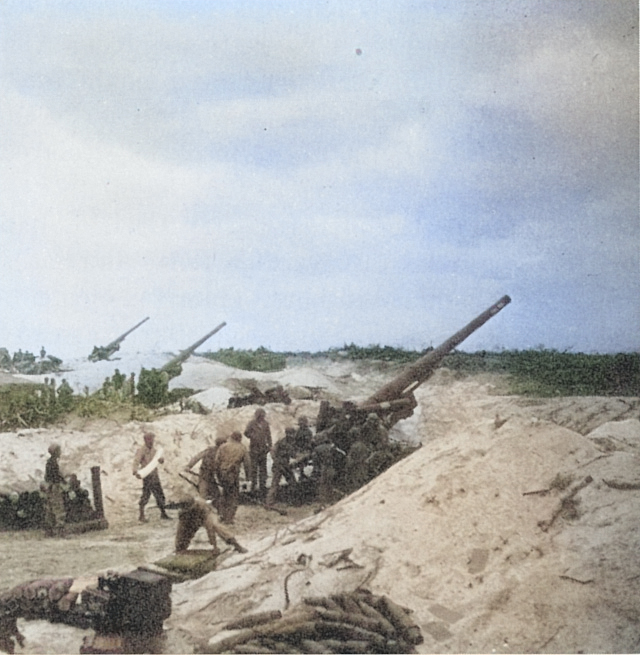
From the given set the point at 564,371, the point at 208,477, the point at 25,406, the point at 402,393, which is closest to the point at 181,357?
the point at 208,477

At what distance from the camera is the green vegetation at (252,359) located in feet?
21.8

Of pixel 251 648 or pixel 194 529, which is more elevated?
pixel 194 529

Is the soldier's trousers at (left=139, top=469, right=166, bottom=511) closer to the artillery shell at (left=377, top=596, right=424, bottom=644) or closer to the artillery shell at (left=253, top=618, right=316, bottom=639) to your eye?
the artillery shell at (left=253, top=618, right=316, bottom=639)

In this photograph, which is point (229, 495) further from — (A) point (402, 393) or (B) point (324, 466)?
Result: (A) point (402, 393)

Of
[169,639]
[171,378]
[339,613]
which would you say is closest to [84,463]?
[171,378]

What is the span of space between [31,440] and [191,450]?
7.79ft

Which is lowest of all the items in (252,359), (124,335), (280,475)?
(280,475)

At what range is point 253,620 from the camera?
4766mm

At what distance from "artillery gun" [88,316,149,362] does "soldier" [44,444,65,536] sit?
1011 mm

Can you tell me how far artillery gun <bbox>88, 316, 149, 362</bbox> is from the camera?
20.3 feet

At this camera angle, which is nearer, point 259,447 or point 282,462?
point 259,447

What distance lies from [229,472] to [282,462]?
2.63 feet

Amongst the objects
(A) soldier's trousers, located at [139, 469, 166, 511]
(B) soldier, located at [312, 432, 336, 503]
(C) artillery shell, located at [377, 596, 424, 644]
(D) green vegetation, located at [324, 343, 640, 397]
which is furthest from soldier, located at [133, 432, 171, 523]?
(C) artillery shell, located at [377, 596, 424, 644]

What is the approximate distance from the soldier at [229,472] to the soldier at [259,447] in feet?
0.91
